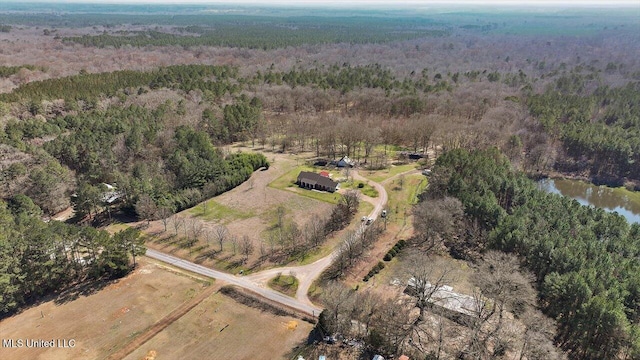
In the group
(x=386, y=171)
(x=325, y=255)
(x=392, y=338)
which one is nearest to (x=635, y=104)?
(x=386, y=171)

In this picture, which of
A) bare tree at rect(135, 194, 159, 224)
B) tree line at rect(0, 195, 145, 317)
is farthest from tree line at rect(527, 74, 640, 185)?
tree line at rect(0, 195, 145, 317)

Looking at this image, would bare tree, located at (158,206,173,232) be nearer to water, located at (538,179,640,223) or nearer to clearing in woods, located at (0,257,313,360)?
clearing in woods, located at (0,257,313,360)

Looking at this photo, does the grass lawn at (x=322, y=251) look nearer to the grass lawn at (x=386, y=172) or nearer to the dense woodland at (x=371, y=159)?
the dense woodland at (x=371, y=159)

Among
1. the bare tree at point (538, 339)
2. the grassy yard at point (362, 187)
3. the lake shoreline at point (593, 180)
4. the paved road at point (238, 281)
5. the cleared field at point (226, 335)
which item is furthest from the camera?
the lake shoreline at point (593, 180)

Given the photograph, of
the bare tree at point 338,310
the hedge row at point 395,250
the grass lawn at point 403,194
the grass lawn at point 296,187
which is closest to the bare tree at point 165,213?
the grass lawn at point 296,187

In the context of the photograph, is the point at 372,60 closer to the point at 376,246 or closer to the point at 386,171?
the point at 386,171
